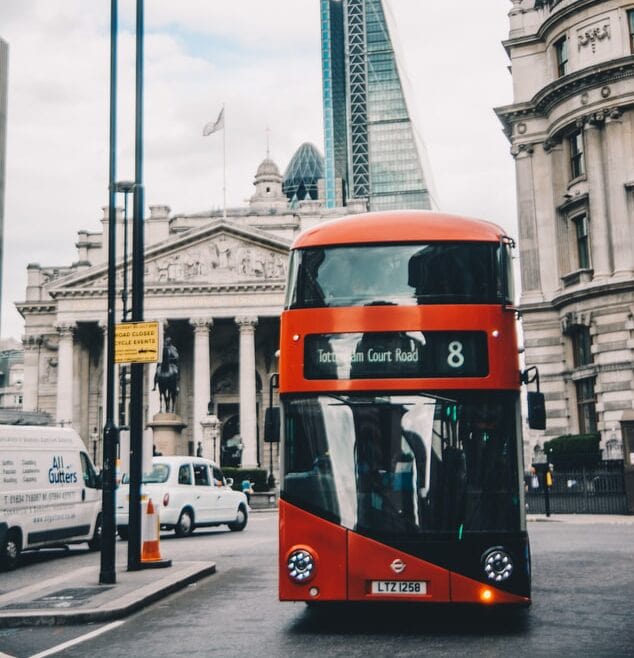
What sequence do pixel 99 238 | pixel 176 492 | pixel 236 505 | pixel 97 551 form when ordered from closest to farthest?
pixel 97 551 < pixel 176 492 < pixel 236 505 < pixel 99 238

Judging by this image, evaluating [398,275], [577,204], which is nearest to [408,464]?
→ [398,275]

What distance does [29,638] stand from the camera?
31.7 feet

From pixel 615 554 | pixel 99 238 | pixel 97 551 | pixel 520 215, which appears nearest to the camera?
pixel 615 554

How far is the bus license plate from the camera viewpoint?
9219mm

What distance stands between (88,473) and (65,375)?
48.7m

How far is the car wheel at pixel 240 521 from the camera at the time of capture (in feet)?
86.4

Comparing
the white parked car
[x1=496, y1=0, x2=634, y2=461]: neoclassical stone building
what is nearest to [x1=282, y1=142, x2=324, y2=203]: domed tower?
[x1=496, y1=0, x2=634, y2=461]: neoclassical stone building

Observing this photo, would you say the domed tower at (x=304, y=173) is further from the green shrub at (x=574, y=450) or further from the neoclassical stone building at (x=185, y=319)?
the green shrub at (x=574, y=450)

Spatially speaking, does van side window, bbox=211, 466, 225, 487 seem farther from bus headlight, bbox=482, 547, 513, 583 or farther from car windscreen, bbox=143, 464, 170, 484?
bus headlight, bbox=482, 547, 513, 583

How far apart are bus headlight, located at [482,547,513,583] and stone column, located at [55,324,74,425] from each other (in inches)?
2380

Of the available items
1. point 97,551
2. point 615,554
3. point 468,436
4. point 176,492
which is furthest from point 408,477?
point 176,492

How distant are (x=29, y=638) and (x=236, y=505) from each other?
16.7 meters

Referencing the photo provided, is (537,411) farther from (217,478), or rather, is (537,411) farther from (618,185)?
(618,185)

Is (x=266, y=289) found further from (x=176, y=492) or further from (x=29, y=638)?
(x=29, y=638)
